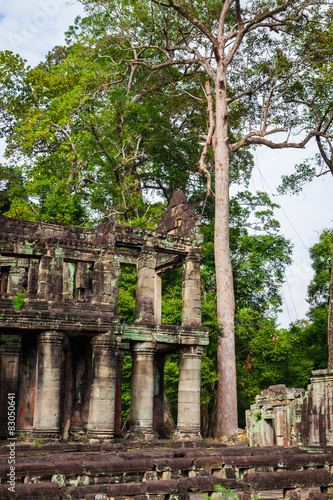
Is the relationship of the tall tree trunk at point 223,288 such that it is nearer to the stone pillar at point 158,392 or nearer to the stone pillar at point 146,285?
the stone pillar at point 158,392

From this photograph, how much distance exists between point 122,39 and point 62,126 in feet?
17.0

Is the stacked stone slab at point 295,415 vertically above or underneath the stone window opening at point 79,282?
underneath

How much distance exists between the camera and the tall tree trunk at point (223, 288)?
76.7 feet

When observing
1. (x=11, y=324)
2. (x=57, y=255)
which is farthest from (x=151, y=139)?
(x=11, y=324)

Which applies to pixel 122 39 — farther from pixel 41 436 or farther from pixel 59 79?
pixel 41 436

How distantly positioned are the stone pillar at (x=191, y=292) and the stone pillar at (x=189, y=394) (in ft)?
2.92

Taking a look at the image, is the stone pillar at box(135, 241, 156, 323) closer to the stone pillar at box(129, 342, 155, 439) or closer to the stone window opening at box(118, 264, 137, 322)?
the stone pillar at box(129, 342, 155, 439)

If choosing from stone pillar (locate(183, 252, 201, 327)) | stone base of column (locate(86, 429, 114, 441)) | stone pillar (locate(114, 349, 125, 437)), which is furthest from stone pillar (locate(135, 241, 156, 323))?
stone base of column (locate(86, 429, 114, 441))

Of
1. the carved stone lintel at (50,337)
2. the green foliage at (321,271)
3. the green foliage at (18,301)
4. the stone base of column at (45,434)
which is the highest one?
the green foliage at (321,271)

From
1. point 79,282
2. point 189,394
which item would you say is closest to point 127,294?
point 79,282

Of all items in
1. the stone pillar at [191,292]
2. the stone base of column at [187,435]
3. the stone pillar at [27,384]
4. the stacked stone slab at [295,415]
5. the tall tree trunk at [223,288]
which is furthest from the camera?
the tall tree trunk at [223,288]

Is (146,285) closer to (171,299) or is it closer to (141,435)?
(141,435)

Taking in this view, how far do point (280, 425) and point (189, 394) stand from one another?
135 inches

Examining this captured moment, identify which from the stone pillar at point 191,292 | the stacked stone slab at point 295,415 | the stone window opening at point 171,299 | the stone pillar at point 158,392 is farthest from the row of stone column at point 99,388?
the stone window opening at point 171,299
